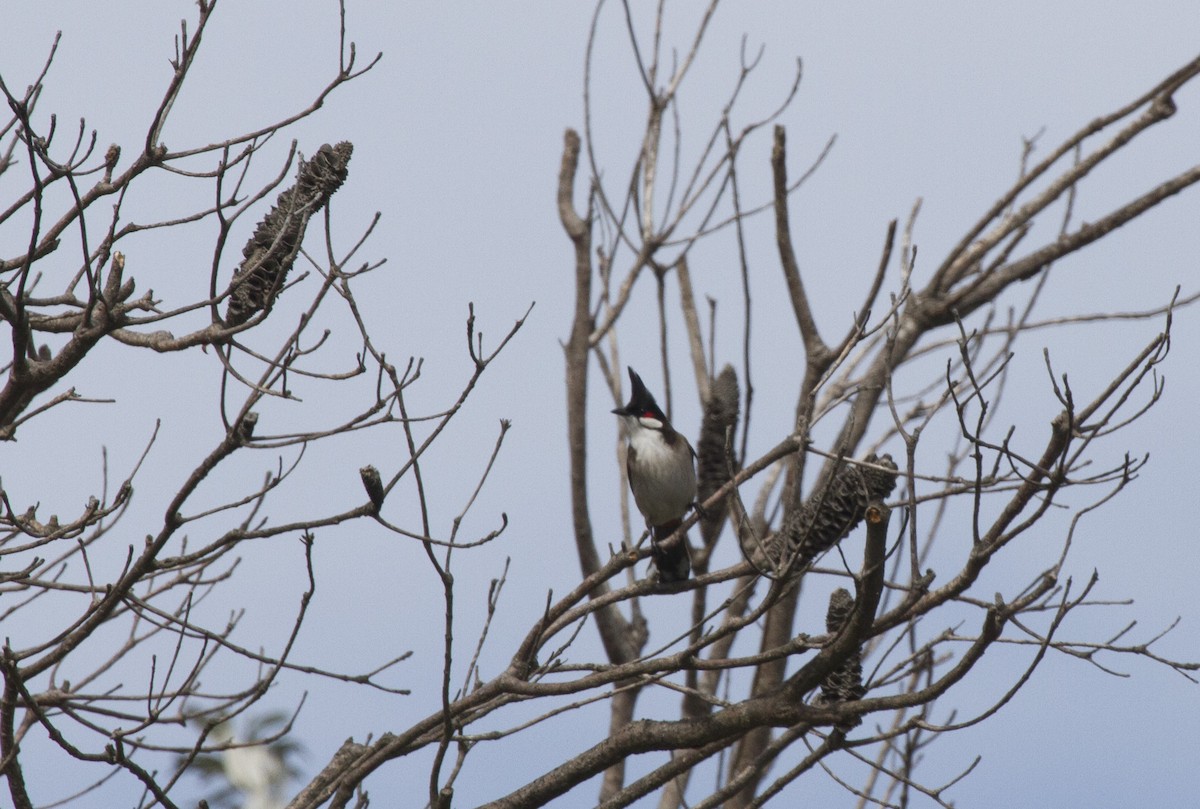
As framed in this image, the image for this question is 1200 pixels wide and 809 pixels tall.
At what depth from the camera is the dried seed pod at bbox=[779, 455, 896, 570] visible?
367 centimetres

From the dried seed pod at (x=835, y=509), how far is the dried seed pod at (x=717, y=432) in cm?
137

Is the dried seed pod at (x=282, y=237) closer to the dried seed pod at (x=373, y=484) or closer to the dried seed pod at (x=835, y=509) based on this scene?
the dried seed pod at (x=373, y=484)

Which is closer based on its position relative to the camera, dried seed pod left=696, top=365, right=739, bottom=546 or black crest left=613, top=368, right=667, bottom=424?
dried seed pod left=696, top=365, right=739, bottom=546

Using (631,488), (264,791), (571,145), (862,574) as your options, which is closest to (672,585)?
(862,574)

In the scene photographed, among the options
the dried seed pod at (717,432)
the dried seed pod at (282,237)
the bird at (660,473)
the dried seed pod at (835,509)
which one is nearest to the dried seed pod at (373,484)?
the dried seed pod at (282,237)

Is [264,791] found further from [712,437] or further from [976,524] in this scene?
[976,524]

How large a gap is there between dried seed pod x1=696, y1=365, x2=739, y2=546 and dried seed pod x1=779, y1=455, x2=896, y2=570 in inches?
54.1

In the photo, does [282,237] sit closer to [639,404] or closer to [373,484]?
[373,484]

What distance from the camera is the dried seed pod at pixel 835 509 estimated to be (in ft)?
12.0

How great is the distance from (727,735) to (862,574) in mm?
672

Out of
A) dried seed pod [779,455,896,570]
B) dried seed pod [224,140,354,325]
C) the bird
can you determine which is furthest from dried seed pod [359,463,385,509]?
the bird

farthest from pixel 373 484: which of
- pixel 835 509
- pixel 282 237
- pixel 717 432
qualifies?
pixel 717 432

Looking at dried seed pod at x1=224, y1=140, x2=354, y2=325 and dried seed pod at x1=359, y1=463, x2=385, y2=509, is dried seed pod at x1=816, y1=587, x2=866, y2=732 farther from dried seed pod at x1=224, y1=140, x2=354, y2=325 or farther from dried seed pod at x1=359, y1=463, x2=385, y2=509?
dried seed pod at x1=224, y1=140, x2=354, y2=325

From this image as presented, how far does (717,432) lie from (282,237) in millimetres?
2329
